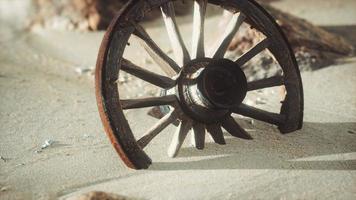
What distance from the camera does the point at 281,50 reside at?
3.18 m

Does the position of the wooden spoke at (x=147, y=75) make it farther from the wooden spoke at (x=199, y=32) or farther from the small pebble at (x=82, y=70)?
the small pebble at (x=82, y=70)

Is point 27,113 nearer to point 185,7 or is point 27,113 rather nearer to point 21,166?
point 21,166

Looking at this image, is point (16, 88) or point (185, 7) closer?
point (16, 88)

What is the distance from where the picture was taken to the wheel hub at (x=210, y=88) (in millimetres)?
2758

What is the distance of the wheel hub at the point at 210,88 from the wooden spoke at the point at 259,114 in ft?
0.66

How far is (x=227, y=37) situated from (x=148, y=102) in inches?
31.2

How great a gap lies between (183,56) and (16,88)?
1.96 m

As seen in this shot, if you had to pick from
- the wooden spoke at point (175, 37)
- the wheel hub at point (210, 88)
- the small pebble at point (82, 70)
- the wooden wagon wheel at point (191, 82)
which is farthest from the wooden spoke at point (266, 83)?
the small pebble at point (82, 70)

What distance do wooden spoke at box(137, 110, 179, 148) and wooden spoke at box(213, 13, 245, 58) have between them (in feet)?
1.79

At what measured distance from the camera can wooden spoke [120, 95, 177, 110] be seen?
268 cm

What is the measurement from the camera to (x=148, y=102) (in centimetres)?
277

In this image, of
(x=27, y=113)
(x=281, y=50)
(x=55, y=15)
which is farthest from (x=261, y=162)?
(x=55, y=15)

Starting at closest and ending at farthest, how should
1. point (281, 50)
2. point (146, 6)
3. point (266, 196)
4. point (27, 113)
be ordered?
point (266, 196) < point (146, 6) < point (281, 50) < point (27, 113)

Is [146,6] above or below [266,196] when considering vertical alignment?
above
